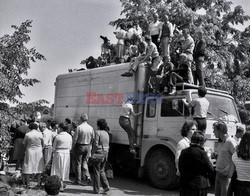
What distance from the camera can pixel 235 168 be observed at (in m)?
4.88

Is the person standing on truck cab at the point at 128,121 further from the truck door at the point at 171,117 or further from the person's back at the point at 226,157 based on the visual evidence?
the person's back at the point at 226,157

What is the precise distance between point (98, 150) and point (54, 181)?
3.64m

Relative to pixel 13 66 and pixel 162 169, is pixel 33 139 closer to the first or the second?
pixel 13 66

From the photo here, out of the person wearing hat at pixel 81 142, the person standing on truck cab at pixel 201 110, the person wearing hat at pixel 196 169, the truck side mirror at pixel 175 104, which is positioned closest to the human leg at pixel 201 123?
the person standing on truck cab at pixel 201 110

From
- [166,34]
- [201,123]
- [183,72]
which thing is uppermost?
[166,34]

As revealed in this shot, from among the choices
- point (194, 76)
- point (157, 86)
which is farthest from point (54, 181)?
point (194, 76)

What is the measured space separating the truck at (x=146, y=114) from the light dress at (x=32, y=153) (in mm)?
2572

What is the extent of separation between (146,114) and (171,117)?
871 mm

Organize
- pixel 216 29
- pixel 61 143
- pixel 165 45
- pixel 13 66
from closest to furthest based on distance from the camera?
pixel 13 66 → pixel 61 143 → pixel 165 45 → pixel 216 29

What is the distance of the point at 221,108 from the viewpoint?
8.64 meters

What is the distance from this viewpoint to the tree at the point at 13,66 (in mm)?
5973

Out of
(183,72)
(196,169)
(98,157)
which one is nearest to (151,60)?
(183,72)

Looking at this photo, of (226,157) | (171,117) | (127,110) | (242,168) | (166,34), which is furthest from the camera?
(166,34)

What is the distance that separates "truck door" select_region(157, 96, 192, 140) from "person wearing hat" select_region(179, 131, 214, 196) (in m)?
3.74
